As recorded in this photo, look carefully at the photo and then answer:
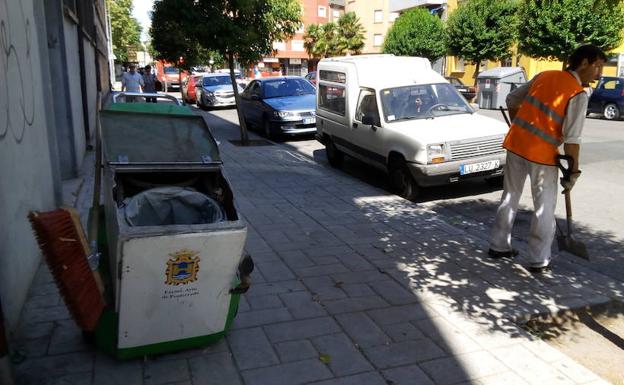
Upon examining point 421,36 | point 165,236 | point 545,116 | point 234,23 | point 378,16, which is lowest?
point 165,236

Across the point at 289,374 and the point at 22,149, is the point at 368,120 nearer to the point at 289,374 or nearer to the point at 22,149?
the point at 22,149

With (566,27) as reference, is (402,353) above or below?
below

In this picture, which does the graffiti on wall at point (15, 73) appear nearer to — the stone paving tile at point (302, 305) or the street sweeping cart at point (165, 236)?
the street sweeping cart at point (165, 236)

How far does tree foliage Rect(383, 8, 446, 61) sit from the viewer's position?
121ft

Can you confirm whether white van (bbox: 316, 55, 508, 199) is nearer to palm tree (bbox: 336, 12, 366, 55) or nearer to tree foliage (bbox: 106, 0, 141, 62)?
palm tree (bbox: 336, 12, 366, 55)

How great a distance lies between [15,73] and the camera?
12.6ft

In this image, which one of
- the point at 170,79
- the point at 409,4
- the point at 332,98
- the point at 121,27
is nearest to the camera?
the point at 332,98

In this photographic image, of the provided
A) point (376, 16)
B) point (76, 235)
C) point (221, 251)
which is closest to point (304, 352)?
point (221, 251)

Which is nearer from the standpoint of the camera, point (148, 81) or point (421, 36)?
point (148, 81)

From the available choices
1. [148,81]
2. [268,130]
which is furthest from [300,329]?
[148,81]

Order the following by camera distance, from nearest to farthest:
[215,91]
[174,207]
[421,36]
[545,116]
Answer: [174,207] → [545,116] → [215,91] → [421,36]

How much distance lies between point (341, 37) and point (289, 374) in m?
51.4

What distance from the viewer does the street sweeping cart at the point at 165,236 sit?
2.73 metres

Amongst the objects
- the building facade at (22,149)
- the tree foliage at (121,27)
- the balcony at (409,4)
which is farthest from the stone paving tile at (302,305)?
the tree foliage at (121,27)
